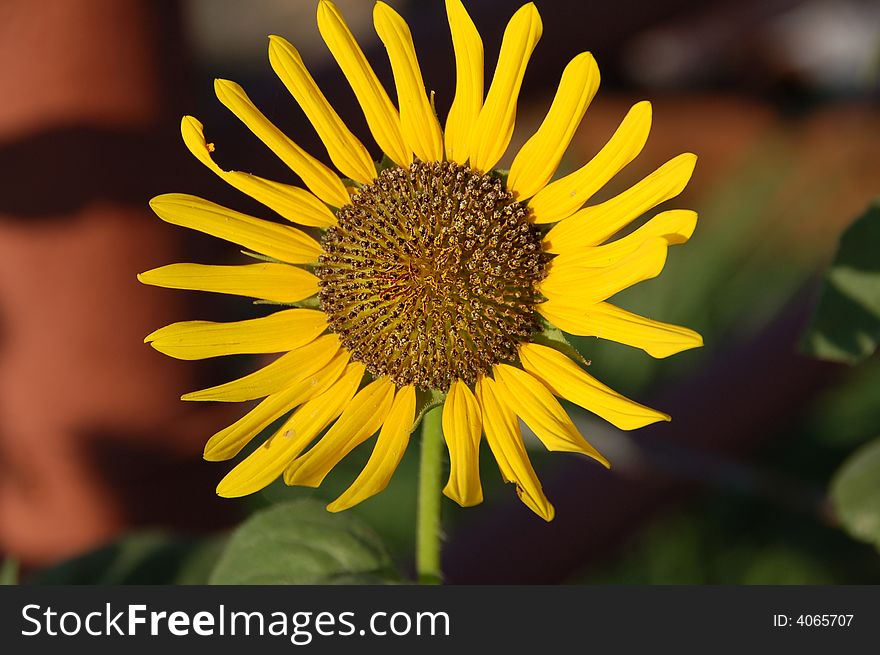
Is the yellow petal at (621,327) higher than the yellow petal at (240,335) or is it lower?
lower

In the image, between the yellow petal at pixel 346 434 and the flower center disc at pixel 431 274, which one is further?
the flower center disc at pixel 431 274

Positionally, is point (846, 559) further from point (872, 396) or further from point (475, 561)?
point (475, 561)

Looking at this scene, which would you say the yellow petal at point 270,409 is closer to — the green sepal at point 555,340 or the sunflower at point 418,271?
the sunflower at point 418,271

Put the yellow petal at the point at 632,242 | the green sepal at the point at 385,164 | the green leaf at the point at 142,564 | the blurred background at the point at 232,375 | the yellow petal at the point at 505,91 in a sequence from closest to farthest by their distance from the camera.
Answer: the yellow petal at the point at 632,242, the yellow petal at the point at 505,91, the green sepal at the point at 385,164, the green leaf at the point at 142,564, the blurred background at the point at 232,375

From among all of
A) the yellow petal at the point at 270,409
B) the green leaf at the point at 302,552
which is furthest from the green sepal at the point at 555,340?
the green leaf at the point at 302,552

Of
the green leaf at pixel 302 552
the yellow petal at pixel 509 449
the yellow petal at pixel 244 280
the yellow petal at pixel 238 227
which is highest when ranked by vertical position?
the yellow petal at pixel 238 227

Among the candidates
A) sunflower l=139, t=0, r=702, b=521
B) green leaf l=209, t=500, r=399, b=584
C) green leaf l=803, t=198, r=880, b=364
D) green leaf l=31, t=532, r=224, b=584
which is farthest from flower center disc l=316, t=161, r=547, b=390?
green leaf l=31, t=532, r=224, b=584

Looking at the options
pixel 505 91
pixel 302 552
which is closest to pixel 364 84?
pixel 505 91

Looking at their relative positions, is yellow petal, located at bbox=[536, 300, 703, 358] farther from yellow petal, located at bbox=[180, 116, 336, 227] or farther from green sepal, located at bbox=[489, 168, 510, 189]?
yellow petal, located at bbox=[180, 116, 336, 227]
